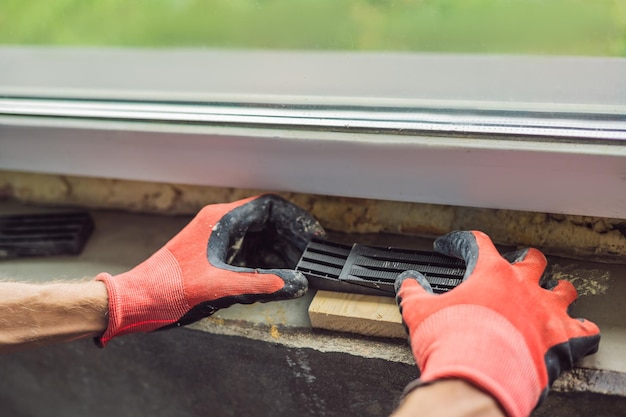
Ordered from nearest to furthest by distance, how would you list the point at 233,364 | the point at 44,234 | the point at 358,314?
1. the point at 358,314
2. the point at 233,364
3. the point at 44,234

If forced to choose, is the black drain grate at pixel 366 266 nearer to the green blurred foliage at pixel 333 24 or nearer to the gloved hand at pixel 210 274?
the gloved hand at pixel 210 274

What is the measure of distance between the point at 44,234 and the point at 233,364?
1.78 ft

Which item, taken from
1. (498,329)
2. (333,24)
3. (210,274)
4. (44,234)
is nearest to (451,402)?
(498,329)

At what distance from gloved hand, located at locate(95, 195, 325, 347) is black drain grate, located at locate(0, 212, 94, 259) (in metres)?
0.29

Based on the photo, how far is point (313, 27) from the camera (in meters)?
1.11

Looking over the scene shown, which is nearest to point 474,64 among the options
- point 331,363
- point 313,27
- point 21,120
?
point 313,27

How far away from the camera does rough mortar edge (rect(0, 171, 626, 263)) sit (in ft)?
3.70

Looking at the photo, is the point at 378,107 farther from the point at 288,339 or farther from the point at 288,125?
the point at 288,339

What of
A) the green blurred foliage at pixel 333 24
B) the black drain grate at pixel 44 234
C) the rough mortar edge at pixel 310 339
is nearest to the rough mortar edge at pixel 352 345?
the rough mortar edge at pixel 310 339

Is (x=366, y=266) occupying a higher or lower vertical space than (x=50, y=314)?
higher

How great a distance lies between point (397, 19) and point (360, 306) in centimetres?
50

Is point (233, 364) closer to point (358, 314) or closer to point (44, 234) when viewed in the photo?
point (358, 314)

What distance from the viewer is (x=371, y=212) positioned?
4.14ft

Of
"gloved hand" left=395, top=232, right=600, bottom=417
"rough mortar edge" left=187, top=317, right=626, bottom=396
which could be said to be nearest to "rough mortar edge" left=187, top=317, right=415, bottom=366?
"rough mortar edge" left=187, top=317, right=626, bottom=396
